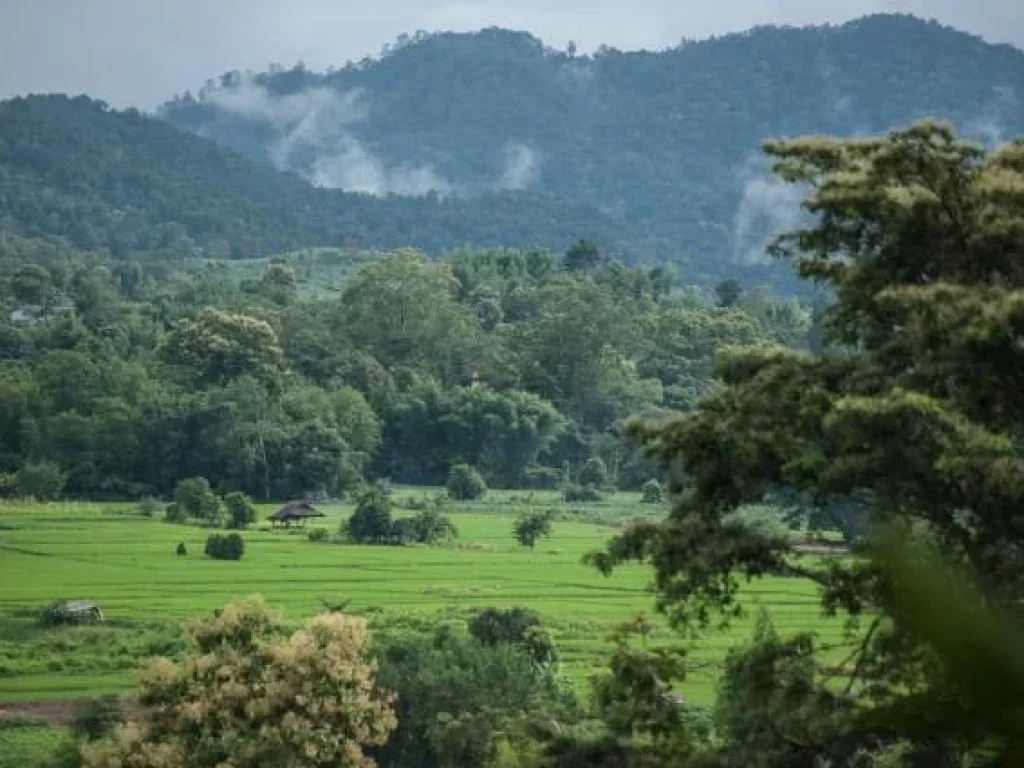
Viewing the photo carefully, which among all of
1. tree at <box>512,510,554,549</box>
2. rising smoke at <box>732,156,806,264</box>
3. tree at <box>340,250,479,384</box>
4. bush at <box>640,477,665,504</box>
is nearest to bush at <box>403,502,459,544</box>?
tree at <box>512,510,554,549</box>

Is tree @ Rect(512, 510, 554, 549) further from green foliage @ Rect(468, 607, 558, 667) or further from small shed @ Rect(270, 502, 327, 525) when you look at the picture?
green foliage @ Rect(468, 607, 558, 667)

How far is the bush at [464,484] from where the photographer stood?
2041 inches

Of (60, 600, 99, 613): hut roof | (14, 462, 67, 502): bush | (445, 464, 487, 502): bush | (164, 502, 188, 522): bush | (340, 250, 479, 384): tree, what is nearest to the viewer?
(60, 600, 99, 613): hut roof

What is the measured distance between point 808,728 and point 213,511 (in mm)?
37537

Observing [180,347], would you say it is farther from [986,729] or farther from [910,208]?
[986,729]

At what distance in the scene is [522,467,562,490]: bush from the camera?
57.5 metres

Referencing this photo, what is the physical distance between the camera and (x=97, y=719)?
17.1 meters

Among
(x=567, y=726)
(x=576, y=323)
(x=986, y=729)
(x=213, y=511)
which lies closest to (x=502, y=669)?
(x=567, y=726)

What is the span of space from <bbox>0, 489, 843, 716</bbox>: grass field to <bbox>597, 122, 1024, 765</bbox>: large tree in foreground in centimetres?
998

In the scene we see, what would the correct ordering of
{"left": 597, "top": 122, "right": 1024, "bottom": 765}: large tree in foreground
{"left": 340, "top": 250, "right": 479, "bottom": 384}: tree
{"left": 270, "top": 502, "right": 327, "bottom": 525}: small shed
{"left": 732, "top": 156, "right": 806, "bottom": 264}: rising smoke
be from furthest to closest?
{"left": 732, "top": 156, "right": 806, "bottom": 264}: rising smoke → {"left": 340, "top": 250, "right": 479, "bottom": 384}: tree → {"left": 270, "top": 502, "right": 327, "bottom": 525}: small shed → {"left": 597, "top": 122, "right": 1024, "bottom": 765}: large tree in foreground

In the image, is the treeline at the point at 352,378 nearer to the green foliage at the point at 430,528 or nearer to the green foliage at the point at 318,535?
the green foliage at the point at 318,535

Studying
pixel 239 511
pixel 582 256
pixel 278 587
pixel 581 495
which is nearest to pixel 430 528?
pixel 239 511

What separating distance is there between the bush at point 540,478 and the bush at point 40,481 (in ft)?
51.1

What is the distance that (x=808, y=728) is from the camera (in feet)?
26.5
